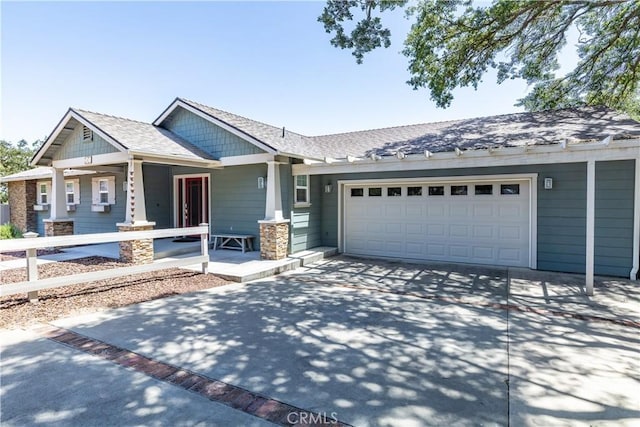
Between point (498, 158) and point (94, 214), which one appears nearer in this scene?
point (498, 158)

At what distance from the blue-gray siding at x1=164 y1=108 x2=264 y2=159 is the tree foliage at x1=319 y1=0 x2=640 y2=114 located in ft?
12.4

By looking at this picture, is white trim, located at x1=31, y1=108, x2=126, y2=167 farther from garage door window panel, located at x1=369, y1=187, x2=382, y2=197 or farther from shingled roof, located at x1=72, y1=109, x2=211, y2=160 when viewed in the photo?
garage door window panel, located at x1=369, y1=187, x2=382, y2=197

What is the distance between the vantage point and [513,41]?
377 inches

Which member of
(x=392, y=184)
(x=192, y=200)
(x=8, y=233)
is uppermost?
(x=392, y=184)

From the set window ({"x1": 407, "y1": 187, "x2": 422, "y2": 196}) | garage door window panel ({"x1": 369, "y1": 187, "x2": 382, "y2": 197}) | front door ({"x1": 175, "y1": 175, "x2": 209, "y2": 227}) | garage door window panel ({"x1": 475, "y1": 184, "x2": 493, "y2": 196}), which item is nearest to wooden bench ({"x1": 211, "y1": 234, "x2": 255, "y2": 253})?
front door ({"x1": 175, "y1": 175, "x2": 209, "y2": 227})

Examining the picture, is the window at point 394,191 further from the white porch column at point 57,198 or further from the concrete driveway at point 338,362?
the white porch column at point 57,198

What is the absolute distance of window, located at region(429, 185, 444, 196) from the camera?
30.7 ft

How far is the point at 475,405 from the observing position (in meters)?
2.80

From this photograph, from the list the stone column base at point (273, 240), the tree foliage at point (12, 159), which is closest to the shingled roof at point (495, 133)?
the stone column base at point (273, 240)

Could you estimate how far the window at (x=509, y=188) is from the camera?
851 cm

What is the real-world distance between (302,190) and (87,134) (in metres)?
6.52

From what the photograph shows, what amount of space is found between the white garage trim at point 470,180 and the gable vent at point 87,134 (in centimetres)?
741

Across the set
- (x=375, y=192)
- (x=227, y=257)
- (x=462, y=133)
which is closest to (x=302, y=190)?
(x=375, y=192)

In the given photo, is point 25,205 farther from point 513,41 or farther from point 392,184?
point 513,41
